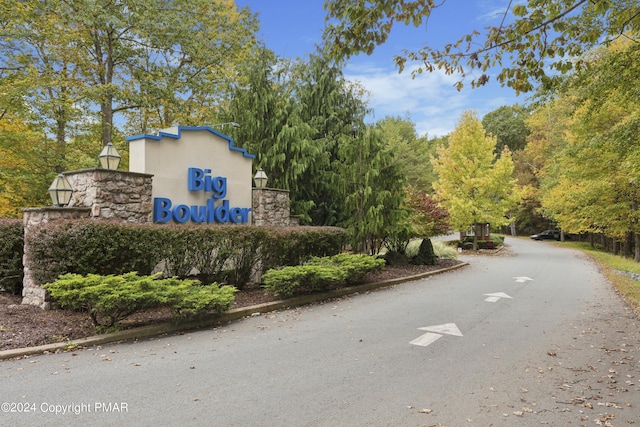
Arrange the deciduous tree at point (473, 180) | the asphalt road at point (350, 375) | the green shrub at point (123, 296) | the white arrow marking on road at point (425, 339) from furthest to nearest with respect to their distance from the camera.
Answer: the deciduous tree at point (473, 180) → the white arrow marking on road at point (425, 339) → the green shrub at point (123, 296) → the asphalt road at point (350, 375)

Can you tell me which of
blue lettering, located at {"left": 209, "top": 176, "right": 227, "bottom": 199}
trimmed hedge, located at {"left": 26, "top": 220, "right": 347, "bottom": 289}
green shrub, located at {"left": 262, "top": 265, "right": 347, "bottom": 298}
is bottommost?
green shrub, located at {"left": 262, "top": 265, "right": 347, "bottom": 298}

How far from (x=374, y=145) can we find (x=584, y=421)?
10240mm

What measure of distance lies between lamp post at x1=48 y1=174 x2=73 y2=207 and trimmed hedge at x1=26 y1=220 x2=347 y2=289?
3.93 feet

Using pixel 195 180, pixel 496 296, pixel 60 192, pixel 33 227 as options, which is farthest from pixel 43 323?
pixel 496 296

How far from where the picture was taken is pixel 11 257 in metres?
7.66

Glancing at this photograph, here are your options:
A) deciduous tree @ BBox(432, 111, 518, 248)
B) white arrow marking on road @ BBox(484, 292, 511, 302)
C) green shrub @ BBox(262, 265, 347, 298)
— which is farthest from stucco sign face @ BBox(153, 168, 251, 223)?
deciduous tree @ BBox(432, 111, 518, 248)

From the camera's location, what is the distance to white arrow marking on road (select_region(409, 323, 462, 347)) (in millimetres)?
5477

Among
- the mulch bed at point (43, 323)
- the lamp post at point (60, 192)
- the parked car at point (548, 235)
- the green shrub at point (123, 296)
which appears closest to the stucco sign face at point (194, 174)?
the lamp post at point (60, 192)

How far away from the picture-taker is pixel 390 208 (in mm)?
12695

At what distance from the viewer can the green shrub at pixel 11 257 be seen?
24.6 ft

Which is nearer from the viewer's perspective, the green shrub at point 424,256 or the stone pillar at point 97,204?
the stone pillar at point 97,204

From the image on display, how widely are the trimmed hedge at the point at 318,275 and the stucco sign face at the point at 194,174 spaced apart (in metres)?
2.32

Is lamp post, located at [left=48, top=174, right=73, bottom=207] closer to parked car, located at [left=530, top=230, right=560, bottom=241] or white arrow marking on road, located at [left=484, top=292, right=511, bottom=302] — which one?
white arrow marking on road, located at [left=484, top=292, right=511, bottom=302]

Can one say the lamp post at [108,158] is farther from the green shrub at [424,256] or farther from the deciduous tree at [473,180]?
the deciduous tree at [473,180]
